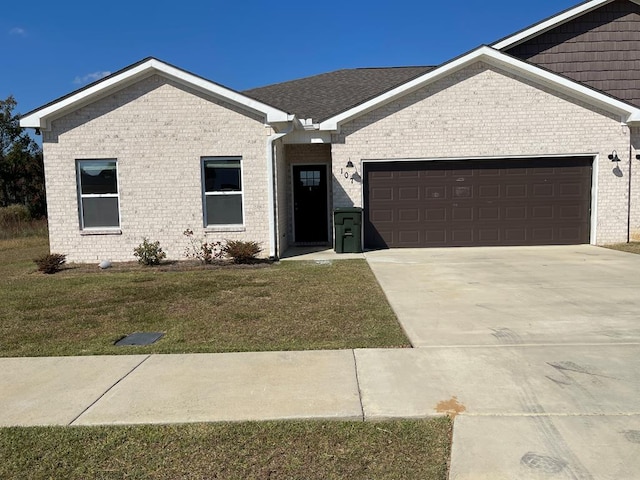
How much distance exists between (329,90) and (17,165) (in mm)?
24276

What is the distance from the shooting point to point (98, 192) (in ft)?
39.7

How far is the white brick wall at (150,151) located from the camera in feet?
38.8

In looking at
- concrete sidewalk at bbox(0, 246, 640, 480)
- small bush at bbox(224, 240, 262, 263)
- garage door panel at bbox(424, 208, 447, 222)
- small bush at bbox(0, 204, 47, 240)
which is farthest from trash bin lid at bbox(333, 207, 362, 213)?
small bush at bbox(0, 204, 47, 240)

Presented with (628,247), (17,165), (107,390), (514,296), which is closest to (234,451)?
(107,390)

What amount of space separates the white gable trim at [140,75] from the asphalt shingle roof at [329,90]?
3.08 m

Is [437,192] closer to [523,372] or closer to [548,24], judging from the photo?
[548,24]

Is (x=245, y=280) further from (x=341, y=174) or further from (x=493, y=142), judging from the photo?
(x=493, y=142)

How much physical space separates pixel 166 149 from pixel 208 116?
134 centimetres

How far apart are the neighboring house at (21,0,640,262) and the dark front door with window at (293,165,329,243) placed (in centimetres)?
3

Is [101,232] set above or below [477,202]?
below

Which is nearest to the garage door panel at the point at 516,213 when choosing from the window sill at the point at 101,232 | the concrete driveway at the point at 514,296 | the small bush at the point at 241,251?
the concrete driveway at the point at 514,296

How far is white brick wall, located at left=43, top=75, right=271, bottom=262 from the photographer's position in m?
11.8

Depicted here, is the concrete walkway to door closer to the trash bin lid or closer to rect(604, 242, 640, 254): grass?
the trash bin lid

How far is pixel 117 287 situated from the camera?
9008 mm
